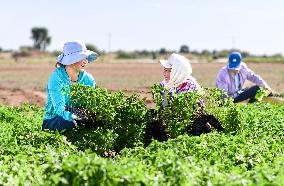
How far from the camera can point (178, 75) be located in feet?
31.7

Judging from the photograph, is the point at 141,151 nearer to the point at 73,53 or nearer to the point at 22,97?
the point at 73,53

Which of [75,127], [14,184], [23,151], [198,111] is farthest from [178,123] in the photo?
[14,184]

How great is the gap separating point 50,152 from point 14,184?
828 millimetres

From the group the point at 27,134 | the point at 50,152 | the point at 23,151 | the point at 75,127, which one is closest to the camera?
the point at 50,152

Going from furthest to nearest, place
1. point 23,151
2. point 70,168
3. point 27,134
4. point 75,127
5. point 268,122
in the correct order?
point 268,122 → point 75,127 → point 27,134 → point 23,151 → point 70,168

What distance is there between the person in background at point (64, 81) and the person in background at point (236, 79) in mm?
5626

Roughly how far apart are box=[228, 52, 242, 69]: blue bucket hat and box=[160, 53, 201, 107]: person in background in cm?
485

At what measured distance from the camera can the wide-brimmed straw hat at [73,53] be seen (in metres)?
9.51

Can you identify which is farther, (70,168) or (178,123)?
(178,123)

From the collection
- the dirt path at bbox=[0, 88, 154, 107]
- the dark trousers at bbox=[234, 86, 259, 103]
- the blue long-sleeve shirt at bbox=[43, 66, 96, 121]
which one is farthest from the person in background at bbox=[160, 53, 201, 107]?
the dirt path at bbox=[0, 88, 154, 107]

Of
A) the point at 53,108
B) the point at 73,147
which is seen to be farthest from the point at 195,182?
the point at 53,108

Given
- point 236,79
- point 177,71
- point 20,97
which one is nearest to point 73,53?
point 177,71

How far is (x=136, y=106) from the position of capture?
9062 mm

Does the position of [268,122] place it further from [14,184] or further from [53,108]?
[14,184]
